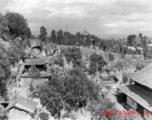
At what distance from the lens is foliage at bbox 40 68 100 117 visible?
Answer: 23.4 m

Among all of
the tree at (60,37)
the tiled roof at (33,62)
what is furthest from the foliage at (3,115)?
the tree at (60,37)

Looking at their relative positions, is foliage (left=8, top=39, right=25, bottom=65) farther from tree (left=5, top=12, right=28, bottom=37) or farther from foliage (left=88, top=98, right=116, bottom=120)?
foliage (left=88, top=98, right=116, bottom=120)

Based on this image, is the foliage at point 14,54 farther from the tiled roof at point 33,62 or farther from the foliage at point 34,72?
the foliage at point 34,72

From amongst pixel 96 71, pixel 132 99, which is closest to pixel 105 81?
pixel 96 71

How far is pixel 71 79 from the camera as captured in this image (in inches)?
977

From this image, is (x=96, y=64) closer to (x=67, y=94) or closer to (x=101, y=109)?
(x=67, y=94)

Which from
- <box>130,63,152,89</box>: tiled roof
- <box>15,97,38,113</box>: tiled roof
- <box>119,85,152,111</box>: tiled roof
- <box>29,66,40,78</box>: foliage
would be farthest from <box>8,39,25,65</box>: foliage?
<box>130,63,152,89</box>: tiled roof

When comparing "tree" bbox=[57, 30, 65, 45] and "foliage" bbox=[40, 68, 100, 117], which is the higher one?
"tree" bbox=[57, 30, 65, 45]

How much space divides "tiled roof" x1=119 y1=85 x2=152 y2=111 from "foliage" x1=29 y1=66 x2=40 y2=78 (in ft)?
47.7

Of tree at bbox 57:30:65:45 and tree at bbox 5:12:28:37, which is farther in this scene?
tree at bbox 57:30:65:45

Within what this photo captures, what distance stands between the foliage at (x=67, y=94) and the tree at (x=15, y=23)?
85.5ft

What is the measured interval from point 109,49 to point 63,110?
4372 centimetres

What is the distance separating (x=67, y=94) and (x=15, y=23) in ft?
96.7

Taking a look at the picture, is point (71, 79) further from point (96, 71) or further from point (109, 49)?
point (109, 49)
